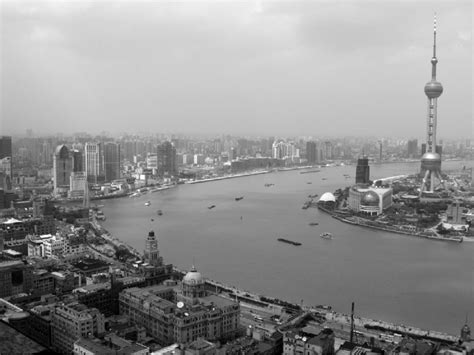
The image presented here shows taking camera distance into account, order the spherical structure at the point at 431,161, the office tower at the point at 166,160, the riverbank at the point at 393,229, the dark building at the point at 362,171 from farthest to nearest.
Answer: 1. the office tower at the point at 166,160
2. the dark building at the point at 362,171
3. the spherical structure at the point at 431,161
4. the riverbank at the point at 393,229

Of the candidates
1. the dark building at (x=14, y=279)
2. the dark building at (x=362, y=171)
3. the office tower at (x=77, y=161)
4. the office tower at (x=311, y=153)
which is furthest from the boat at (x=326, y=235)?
the office tower at (x=311, y=153)

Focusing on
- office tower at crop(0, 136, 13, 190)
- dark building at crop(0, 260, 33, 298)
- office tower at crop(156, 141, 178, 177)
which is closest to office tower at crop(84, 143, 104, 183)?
office tower at crop(0, 136, 13, 190)

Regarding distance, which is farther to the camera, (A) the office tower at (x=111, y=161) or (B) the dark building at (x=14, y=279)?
(A) the office tower at (x=111, y=161)

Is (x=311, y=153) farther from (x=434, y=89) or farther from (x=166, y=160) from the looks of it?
(x=434, y=89)

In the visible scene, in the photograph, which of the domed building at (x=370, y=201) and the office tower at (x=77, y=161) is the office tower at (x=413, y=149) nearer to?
the domed building at (x=370, y=201)

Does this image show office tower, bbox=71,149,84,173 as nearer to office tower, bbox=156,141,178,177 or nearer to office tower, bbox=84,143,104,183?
office tower, bbox=84,143,104,183

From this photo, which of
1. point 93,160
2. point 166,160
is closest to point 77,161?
point 93,160
